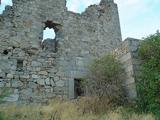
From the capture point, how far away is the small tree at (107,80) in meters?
8.07

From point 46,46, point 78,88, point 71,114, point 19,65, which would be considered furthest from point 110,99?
point 46,46

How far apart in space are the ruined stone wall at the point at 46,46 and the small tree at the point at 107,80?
1.46m

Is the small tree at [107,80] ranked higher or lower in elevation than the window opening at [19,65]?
lower

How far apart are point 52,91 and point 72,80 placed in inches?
35.2

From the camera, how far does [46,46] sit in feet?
34.6

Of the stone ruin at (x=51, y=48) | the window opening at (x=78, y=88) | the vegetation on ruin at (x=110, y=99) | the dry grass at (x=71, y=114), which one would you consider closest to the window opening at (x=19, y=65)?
the stone ruin at (x=51, y=48)

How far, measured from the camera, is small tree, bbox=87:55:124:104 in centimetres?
807

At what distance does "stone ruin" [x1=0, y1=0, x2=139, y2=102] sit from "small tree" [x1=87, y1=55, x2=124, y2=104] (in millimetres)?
267

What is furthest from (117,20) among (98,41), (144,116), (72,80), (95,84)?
(144,116)

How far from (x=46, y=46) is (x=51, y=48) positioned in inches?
8.5

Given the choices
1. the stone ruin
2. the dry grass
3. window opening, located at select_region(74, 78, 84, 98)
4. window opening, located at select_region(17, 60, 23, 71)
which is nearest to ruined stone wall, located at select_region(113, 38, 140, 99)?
the stone ruin

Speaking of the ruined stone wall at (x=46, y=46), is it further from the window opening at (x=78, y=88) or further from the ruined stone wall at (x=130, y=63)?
the ruined stone wall at (x=130, y=63)

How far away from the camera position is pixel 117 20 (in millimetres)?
12117

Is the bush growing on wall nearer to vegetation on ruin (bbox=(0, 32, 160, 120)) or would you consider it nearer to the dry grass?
vegetation on ruin (bbox=(0, 32, 160, 120))
